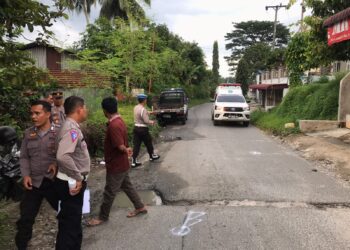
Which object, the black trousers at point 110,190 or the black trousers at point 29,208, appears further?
the black trousers at point 110,190

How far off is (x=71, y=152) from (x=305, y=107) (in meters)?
14.5

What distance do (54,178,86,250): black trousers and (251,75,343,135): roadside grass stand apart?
1160 centimetres

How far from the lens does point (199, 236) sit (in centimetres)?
452

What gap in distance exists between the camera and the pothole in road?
585 centimetres

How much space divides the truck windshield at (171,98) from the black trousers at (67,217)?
16.6 m

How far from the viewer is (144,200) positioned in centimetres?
610

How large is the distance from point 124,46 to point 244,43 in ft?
156

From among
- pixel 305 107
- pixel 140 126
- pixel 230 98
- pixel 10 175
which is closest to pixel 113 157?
pixel 10 175

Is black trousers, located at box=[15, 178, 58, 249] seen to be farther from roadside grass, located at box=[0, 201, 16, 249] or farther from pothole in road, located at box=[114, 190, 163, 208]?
pothole in road, located at box=[114, 190, 163, 208]

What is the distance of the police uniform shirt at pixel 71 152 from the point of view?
357cm

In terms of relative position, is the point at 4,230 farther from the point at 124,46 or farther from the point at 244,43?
the point at 244,43

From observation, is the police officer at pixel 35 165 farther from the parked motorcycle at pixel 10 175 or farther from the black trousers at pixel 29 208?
the parked motorcycle at pixel 10 175

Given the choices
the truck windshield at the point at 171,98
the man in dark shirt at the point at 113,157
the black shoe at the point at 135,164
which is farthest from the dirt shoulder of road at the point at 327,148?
the truck windshield at the point at 171,98

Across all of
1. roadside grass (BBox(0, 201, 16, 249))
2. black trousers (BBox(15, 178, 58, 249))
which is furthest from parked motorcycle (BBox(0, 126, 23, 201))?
black trousers (BBox(15, 178, 58, 249))
